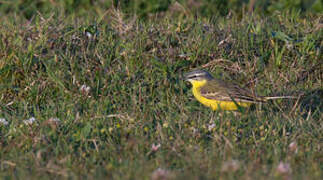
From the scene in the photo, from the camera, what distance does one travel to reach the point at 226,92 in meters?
7.14

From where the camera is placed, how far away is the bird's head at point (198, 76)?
7453 millimetres

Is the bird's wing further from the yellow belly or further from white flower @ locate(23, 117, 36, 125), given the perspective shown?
white flower @ locate(23, 117, 36, 125)

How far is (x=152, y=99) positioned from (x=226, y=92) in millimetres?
979

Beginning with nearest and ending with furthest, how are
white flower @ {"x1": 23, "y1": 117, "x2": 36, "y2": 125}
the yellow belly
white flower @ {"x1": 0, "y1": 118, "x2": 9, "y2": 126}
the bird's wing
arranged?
1. white flower @ {"x1": 23, "y1": 117, "x2": 36, "y2": 125}
2. white flower @ {"x1": 0, "y1": 118, "x2": 9, "y2": 126}
3. the bird's wing
4. the yellow belly

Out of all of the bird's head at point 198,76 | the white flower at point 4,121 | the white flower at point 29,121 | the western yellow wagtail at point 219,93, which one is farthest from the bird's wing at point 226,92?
the white flower at point 4,121

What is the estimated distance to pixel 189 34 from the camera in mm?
8258

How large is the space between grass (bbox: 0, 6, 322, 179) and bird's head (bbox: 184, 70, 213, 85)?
270mm

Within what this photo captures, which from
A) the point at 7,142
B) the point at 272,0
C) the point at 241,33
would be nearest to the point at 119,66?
the point at 241,33

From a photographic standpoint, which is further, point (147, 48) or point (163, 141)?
point (147, 48)

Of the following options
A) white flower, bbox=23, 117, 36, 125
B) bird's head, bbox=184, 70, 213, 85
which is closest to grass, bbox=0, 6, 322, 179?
white flower, bbox=23, 117, 36, 125

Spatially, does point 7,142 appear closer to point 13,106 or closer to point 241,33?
point 13,106

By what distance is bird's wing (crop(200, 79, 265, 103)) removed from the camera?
6984 millimetres

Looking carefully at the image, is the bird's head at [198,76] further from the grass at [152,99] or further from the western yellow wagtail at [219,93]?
the grass at [152,99]

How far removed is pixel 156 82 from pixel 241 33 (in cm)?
148
